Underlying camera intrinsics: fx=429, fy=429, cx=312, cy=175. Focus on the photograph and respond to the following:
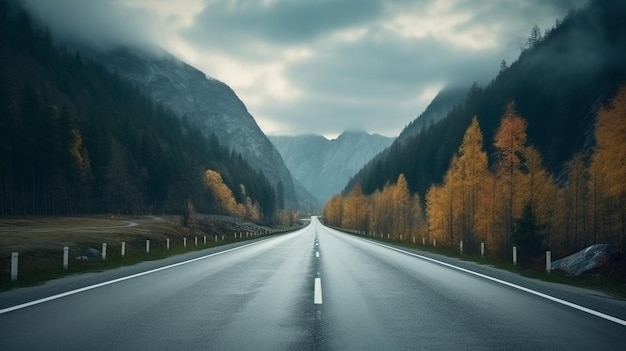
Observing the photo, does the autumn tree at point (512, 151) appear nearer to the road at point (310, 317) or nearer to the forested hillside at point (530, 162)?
the forested hillside at point (530, 162)

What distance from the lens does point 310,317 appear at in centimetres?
724

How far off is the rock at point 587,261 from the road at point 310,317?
19.2 ft

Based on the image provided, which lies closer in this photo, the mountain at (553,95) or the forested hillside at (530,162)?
the forested hillside at (530,162)

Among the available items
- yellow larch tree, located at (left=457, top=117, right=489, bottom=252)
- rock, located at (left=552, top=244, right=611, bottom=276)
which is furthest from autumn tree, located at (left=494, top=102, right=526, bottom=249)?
rock, located at (left=552, top=244, right=611, bottom=276)

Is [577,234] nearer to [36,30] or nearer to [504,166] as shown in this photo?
[504,166]

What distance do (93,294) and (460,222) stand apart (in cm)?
4529

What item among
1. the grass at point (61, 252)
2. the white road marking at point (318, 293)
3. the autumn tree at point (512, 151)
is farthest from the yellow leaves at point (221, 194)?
the white road marking at point (318, 293)

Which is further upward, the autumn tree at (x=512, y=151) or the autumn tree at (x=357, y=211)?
the autumn tree at (x=512, y=151)

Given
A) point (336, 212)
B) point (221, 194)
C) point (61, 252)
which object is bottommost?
point (336, 212)

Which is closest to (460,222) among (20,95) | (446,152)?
(446,152)

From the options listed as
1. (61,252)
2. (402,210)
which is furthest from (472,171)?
(402,210)

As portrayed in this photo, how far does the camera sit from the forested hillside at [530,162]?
3600 cm

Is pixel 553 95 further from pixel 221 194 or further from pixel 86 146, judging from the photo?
pixel 86 146

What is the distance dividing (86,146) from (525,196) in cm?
7198
